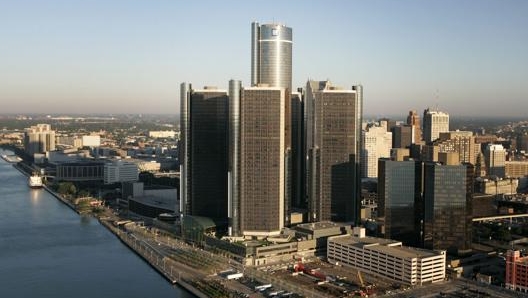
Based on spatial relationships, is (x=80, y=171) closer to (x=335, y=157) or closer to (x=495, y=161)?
(x=335, y=157)

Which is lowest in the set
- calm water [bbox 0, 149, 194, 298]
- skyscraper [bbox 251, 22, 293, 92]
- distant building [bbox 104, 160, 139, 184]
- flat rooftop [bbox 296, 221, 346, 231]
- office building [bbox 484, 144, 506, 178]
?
calm water [bbox 0, 149, 194, 298]

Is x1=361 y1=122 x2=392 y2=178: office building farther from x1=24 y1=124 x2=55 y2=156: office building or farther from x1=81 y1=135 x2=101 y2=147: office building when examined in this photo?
x1=81 y1=135 x2=101 y2=147: office building

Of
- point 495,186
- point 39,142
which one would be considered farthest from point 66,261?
point 39,142

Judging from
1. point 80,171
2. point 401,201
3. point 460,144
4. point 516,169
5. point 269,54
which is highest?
point 269,54

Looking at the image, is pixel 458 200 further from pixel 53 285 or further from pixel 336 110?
pixel 53 285

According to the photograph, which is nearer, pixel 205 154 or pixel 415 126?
pixel 205 154

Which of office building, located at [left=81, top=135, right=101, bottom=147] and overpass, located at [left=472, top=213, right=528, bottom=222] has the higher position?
office building, located at [left=81, top=135, right=101, bottom=147]

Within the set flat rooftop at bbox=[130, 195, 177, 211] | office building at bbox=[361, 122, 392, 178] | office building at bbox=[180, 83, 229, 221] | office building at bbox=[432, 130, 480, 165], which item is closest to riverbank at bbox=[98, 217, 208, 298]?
office building at bbox=[180, 83, 229, 221]
